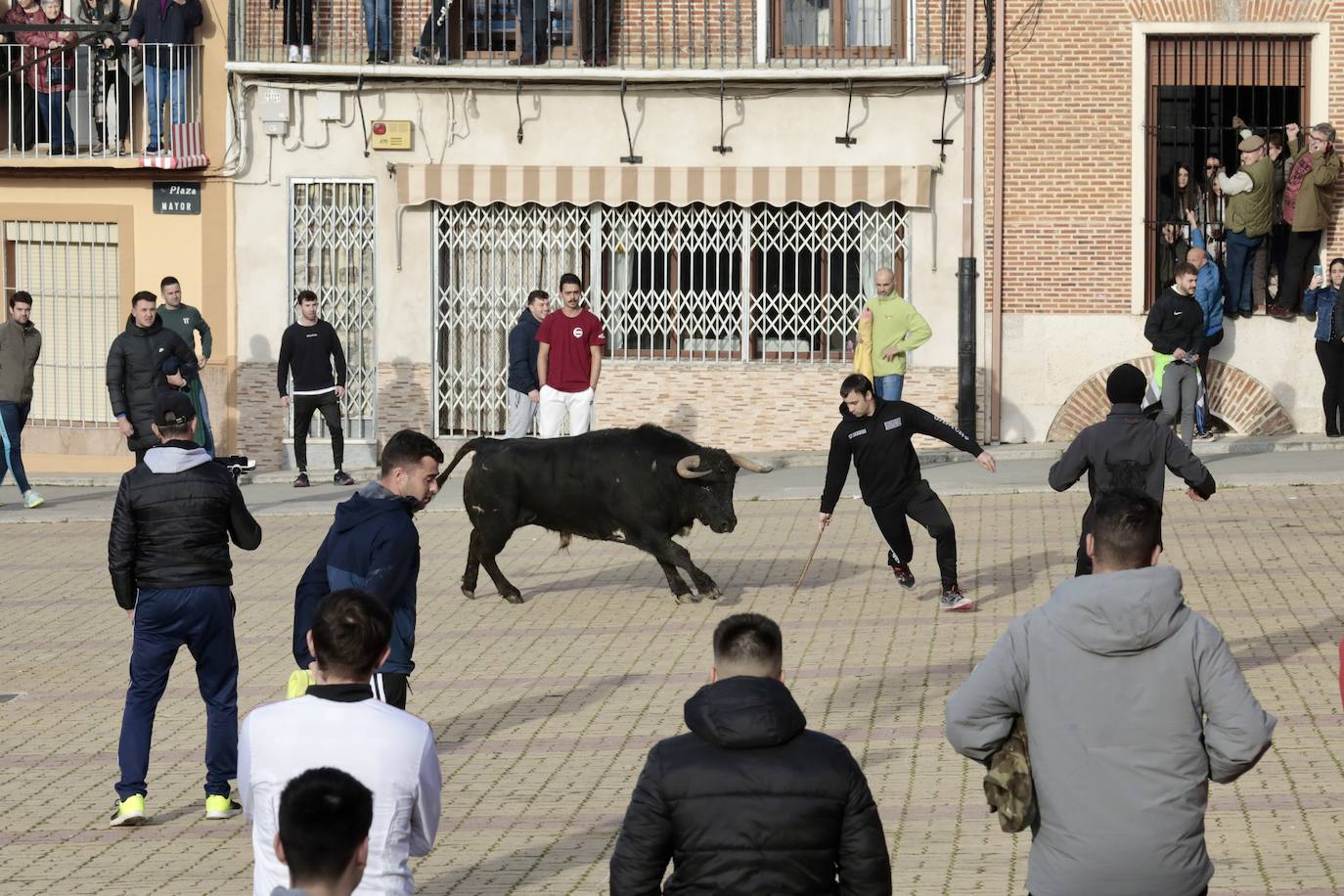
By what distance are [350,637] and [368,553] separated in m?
2.63

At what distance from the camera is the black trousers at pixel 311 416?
67.2 ft

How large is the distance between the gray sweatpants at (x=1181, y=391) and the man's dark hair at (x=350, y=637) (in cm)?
1465

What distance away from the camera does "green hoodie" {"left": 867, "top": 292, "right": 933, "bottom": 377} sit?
63.6ft

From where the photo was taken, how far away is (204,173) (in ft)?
73.8

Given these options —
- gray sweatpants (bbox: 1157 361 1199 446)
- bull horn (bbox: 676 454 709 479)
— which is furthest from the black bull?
gray sweatpants (bbox: 1157 361 1199 446)

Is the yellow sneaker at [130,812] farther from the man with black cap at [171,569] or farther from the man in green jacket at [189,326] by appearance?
the man in green jacket at [189,326]

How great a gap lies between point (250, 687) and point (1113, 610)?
7.32m

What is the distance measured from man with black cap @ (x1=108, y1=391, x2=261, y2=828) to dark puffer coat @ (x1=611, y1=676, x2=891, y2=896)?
4289 mm

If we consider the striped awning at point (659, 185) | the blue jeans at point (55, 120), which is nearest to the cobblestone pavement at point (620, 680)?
the striped awning at point (659, 185)

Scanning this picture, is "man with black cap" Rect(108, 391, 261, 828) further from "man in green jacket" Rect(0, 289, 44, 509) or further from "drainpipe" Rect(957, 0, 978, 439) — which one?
"drainpipe" Rect(957, 0, 978, 439)

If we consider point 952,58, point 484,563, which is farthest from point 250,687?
point 952,58

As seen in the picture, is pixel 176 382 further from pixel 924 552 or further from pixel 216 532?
pixel 216 532

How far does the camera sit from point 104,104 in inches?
907

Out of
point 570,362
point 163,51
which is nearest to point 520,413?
point 570,362
